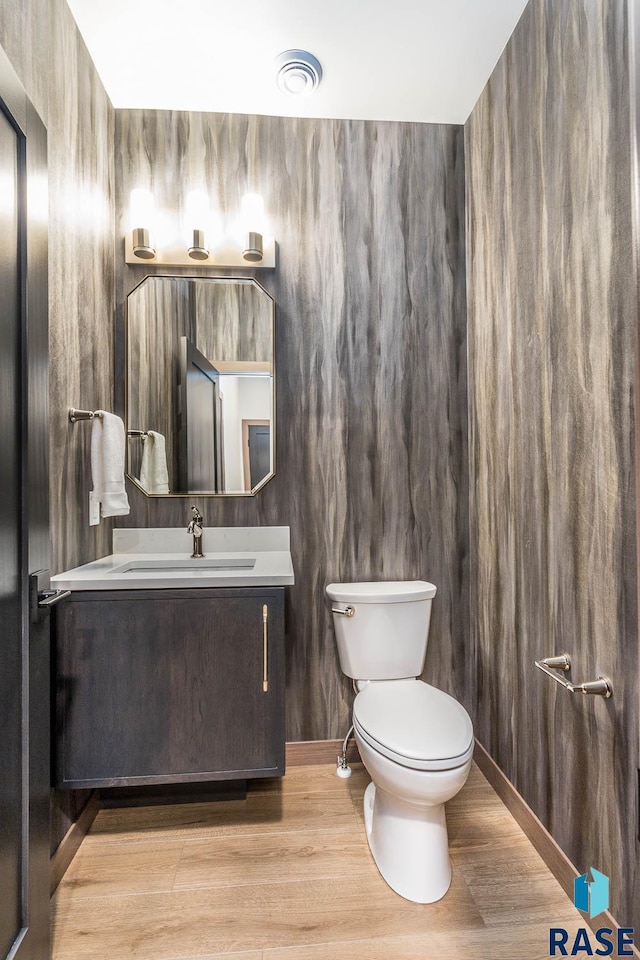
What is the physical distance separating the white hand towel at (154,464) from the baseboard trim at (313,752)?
1.14 meters

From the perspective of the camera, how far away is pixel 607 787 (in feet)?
4.08

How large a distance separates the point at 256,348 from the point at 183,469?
0.56 meters

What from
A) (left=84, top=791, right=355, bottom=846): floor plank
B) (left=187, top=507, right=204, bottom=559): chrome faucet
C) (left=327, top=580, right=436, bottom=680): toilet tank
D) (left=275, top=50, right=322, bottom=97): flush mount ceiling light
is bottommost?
(left=84, top=791, right=355, bottom=846): floor plank

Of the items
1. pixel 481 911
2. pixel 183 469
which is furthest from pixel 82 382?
pixel 481 911

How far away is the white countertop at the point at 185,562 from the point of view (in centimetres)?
149

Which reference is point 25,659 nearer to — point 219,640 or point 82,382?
point 219,640

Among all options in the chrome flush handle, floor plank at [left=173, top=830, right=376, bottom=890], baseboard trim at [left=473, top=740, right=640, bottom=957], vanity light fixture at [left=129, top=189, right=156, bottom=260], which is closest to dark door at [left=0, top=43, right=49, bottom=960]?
floor plank at [left=173, top=830, right=376, bottom=890]

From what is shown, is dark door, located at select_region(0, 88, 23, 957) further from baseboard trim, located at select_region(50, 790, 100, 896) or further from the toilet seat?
the toilet seat

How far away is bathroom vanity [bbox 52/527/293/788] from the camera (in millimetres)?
1467

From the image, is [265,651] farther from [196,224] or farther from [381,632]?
[196,224]

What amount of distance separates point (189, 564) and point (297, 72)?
179 centimetres

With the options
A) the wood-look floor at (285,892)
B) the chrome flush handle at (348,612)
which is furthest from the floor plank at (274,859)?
the chrome flush handle at (348,612)

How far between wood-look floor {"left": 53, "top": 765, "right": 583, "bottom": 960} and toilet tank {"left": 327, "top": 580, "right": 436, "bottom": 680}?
46 cm

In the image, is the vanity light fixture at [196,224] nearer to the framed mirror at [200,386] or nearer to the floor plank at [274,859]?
the framed mirror at [200,386]
